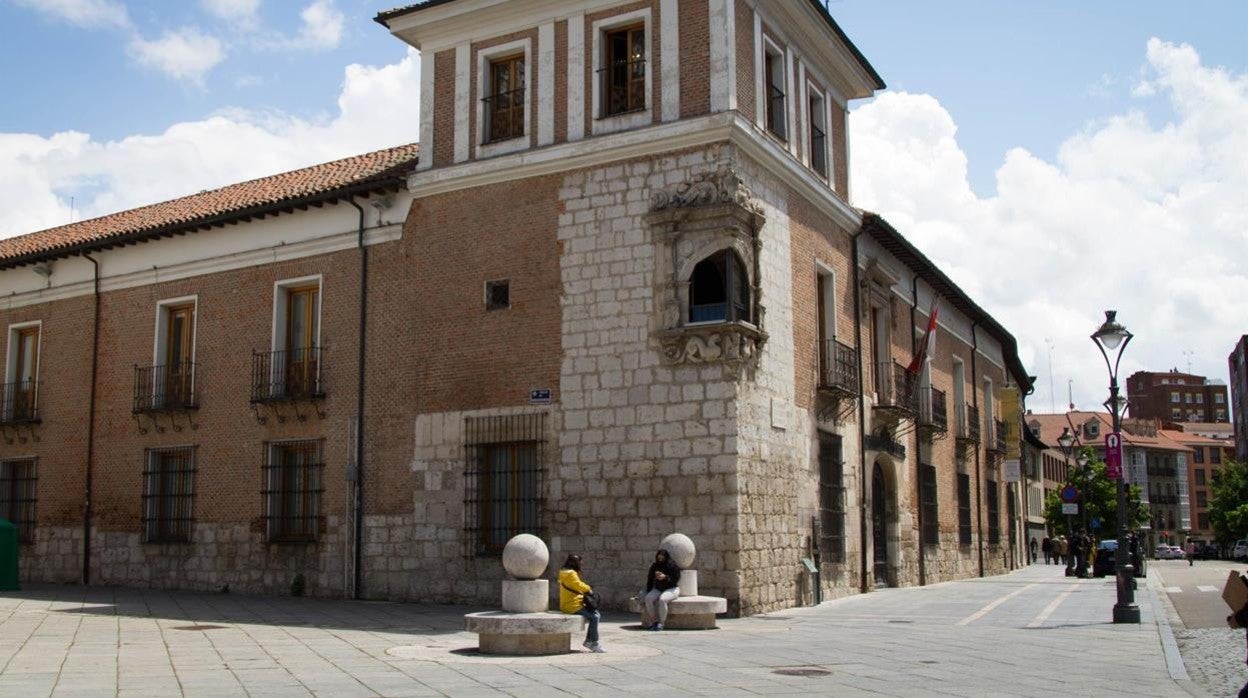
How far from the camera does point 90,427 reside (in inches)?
918

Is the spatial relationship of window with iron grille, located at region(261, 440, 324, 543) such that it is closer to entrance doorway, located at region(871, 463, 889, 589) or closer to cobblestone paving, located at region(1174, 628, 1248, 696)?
entrance doorway, located at region(871, 463, 889, 589)

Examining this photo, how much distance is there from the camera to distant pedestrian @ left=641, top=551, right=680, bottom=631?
14.2 metres

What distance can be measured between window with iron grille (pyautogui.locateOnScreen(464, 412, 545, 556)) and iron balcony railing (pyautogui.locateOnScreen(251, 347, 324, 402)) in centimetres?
366

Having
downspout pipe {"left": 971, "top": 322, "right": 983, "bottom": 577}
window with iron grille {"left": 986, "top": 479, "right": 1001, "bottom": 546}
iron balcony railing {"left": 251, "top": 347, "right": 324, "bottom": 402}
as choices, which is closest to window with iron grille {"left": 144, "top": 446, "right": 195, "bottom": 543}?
iron balcony railing {"left": 251, "top": 347, "right": 324, "bottom": 402}

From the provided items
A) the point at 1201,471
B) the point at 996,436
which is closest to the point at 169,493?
the point at 996,436

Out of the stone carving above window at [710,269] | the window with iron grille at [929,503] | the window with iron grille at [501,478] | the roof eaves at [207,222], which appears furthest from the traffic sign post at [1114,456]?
the roof eaves at [207,222]

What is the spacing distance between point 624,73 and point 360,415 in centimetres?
738

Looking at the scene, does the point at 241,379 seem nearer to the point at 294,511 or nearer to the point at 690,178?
the point at 294,511

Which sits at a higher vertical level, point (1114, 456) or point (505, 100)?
point (505, 100)

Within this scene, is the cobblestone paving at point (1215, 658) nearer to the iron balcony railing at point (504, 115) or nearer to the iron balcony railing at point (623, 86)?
the iron balcony railing at point (623, 86)

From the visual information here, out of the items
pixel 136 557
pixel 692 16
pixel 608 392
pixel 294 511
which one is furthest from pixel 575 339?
pixel 136 557

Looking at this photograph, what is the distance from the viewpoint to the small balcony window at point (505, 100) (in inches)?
752

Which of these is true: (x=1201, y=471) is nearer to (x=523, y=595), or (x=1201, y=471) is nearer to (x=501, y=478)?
(x=501, y=478)

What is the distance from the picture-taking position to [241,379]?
2136 cm
